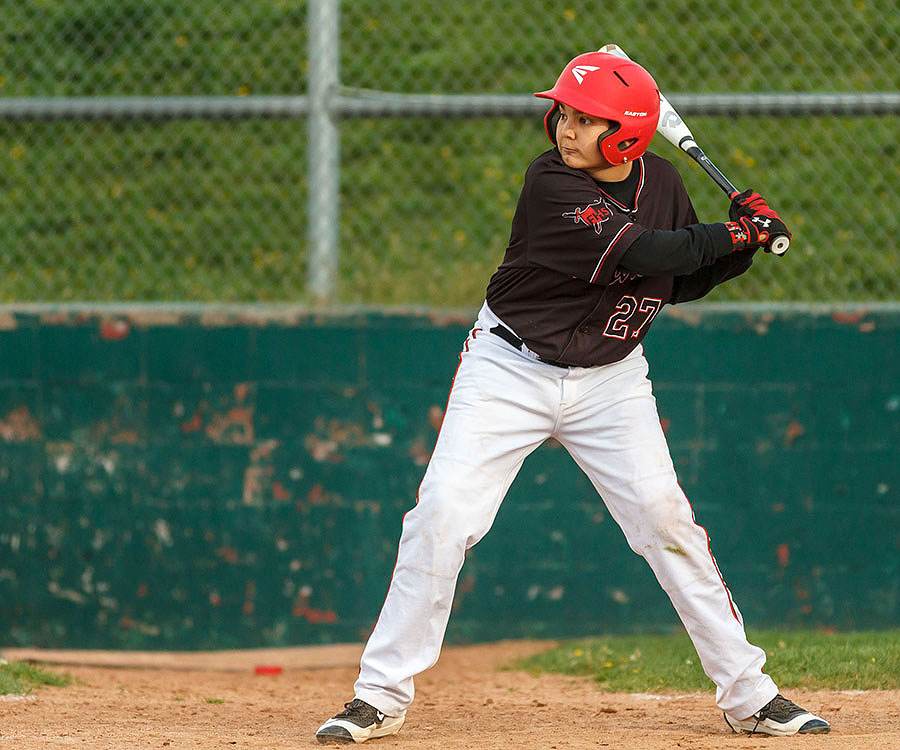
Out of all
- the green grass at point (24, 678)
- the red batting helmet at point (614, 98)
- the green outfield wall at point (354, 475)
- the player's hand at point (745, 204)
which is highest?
the red batting helmet at point (614, 98)

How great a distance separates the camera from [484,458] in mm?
3756

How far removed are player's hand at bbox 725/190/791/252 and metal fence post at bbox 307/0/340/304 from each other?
2.59m

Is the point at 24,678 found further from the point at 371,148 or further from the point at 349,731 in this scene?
the point at 371,148

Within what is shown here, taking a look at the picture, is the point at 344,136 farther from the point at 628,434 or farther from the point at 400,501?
the point at 628,434

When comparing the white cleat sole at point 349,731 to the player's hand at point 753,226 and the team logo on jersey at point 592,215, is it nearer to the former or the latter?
the team logo on jersey at point 592,215

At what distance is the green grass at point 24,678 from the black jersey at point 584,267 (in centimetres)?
234

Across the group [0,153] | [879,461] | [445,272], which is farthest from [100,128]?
[879,461]

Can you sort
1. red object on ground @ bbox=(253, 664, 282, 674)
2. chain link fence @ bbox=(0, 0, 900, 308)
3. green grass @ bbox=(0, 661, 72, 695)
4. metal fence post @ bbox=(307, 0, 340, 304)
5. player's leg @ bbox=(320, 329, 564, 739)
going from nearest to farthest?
player's leg @ bbox=(320, 329, 564, 739), green grass @ bbox=(0, 661, 72, 695), red object on ground @ bbox=(253, 664, 282, 674), metal fence post @ bbox=(307, 0, 340, 304), chain link fence @ bbox=(0, 0, 900, 308)

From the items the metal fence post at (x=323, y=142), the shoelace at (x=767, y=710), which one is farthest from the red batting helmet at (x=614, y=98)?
the metal fence post at (x=323, y=142)

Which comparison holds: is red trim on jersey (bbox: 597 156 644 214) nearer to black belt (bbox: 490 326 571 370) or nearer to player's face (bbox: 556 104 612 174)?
player's face (bbox: 556 104 612 174)

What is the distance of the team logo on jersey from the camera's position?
3.60 meters

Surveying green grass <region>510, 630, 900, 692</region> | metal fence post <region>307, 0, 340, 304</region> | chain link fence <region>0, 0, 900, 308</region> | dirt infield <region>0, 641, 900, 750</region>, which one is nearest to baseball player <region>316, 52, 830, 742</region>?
dirt infield <region>0, 641, 900, 750</region>

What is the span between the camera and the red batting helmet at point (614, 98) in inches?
142

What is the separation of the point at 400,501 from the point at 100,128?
3.93m
